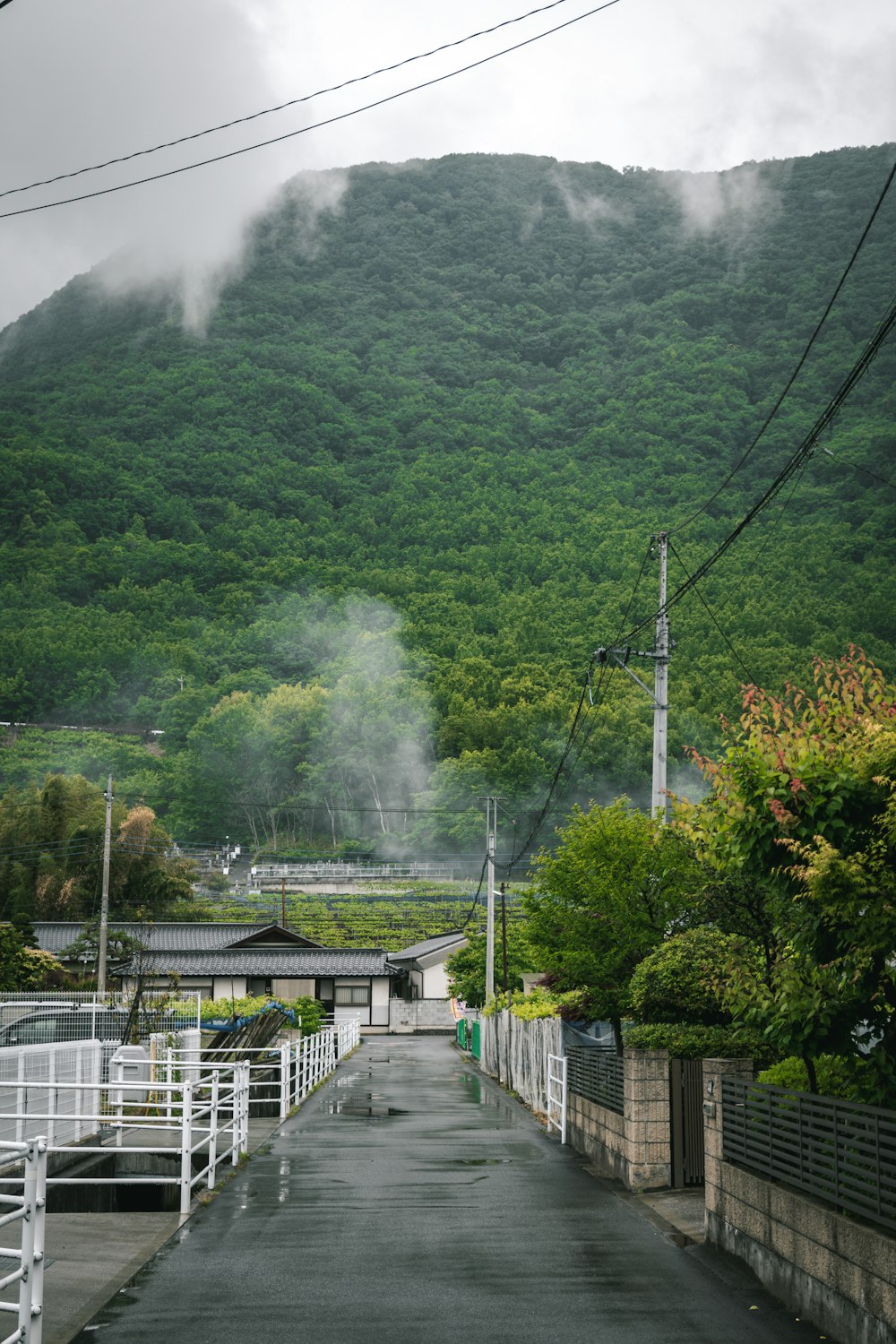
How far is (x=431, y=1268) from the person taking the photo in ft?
30.2

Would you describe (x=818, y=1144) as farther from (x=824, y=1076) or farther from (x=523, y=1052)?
(x=523, y=1052)

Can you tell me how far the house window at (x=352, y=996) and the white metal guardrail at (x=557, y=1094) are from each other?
48532 millimetres

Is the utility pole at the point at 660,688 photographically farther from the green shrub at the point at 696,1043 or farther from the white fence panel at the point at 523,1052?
the green shrub at the point at 696,1043

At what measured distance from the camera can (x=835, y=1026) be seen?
8484 millimetres

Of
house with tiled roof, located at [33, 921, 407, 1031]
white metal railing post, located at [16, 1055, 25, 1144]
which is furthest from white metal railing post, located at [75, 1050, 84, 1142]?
house with tiled roof, located at [33, 921, 407, 1031]

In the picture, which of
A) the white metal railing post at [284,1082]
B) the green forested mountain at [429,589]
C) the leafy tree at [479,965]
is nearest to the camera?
the white metal railing post at [284,1082]

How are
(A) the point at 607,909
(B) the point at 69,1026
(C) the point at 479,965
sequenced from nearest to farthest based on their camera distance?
1. (A) the point at 607,909
2. (B) the point at 69,1026
3. (C) the point at 479,965

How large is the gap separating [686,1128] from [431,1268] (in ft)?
15.4

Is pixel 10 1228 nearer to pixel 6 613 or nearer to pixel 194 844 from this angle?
pixel 194 844

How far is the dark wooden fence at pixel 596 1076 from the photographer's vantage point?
14.5 m

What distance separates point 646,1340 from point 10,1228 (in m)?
6.41

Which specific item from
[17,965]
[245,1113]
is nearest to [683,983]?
[245,1113]

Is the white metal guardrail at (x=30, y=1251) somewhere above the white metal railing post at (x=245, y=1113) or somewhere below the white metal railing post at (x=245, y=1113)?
above

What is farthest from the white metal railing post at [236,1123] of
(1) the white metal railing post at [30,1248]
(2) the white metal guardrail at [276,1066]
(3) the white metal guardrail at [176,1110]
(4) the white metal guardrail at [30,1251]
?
(1) the white metal railing post at [30,1248]
